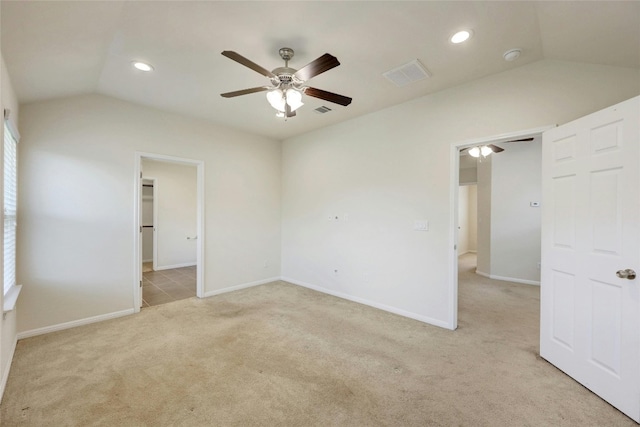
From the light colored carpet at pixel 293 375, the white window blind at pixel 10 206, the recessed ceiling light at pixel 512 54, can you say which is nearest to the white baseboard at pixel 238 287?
the light colored carpet at pixel 293 375

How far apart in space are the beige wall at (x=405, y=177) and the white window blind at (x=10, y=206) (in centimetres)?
364

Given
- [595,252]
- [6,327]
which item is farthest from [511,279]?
[6,327]

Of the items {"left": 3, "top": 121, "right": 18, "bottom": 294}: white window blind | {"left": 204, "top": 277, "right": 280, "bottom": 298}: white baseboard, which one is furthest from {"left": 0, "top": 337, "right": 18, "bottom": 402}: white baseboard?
{"left": 204, "top": 277, "right": 280, "bottom": 298}: white baseboard

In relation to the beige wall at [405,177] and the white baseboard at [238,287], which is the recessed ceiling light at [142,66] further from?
the white baseboard at [238,287]

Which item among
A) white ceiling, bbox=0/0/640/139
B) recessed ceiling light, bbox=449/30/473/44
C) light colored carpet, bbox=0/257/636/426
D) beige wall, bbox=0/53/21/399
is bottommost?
light colored carpet, bbox=0/257/636/426

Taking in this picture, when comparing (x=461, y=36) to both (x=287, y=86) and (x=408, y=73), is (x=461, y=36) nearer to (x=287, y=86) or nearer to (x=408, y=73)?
(x=408, y=73)

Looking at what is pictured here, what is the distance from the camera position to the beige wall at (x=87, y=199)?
9.89 feet

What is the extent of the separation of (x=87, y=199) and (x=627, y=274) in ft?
17.1

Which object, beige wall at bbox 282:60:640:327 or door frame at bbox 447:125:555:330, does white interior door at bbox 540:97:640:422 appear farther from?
door frame at bbox 447:125:555:330

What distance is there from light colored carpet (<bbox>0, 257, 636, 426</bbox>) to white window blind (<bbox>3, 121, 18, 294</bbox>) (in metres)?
0.79

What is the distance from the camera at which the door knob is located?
183 centimetres

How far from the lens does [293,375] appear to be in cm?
229

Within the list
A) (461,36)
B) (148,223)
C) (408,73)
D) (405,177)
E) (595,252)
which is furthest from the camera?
(148,223)

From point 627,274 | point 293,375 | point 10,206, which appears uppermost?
point 10,206
